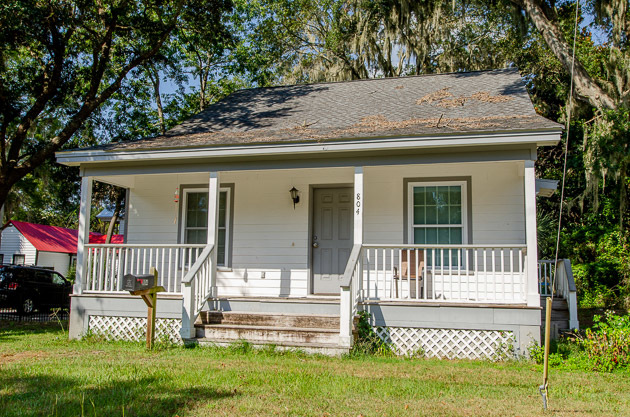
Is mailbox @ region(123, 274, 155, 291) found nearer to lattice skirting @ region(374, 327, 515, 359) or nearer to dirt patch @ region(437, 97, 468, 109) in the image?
lattice skirting @ region(374, 327, 515, 359)

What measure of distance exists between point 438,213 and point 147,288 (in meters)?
4.97

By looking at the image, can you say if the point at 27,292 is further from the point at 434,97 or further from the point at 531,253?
the point at 531,253

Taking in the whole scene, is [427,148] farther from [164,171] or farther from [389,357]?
[164,171]

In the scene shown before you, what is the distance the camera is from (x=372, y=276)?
377 inches

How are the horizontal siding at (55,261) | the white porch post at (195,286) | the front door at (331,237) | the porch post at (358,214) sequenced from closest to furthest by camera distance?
the white porch post at (195,286)
the porch post at (358,214)
the front door at (331,237)
the horizontal siding at (55,261)

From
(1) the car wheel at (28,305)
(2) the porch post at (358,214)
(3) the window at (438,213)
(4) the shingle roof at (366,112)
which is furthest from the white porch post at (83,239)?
(1) the car wheel at (28,305)

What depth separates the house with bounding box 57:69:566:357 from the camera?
7.69 metres

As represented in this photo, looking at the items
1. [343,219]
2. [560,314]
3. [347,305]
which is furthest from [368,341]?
[560,314]

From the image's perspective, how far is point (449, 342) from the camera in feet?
25.4

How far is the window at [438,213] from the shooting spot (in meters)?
9.22

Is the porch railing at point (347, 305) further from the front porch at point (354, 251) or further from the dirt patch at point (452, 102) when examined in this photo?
the dirt patch at point (452, 102)

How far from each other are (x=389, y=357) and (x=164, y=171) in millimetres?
4902

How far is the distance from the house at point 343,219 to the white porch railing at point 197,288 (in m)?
0.03

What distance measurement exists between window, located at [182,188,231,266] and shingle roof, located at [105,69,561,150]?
123cm
